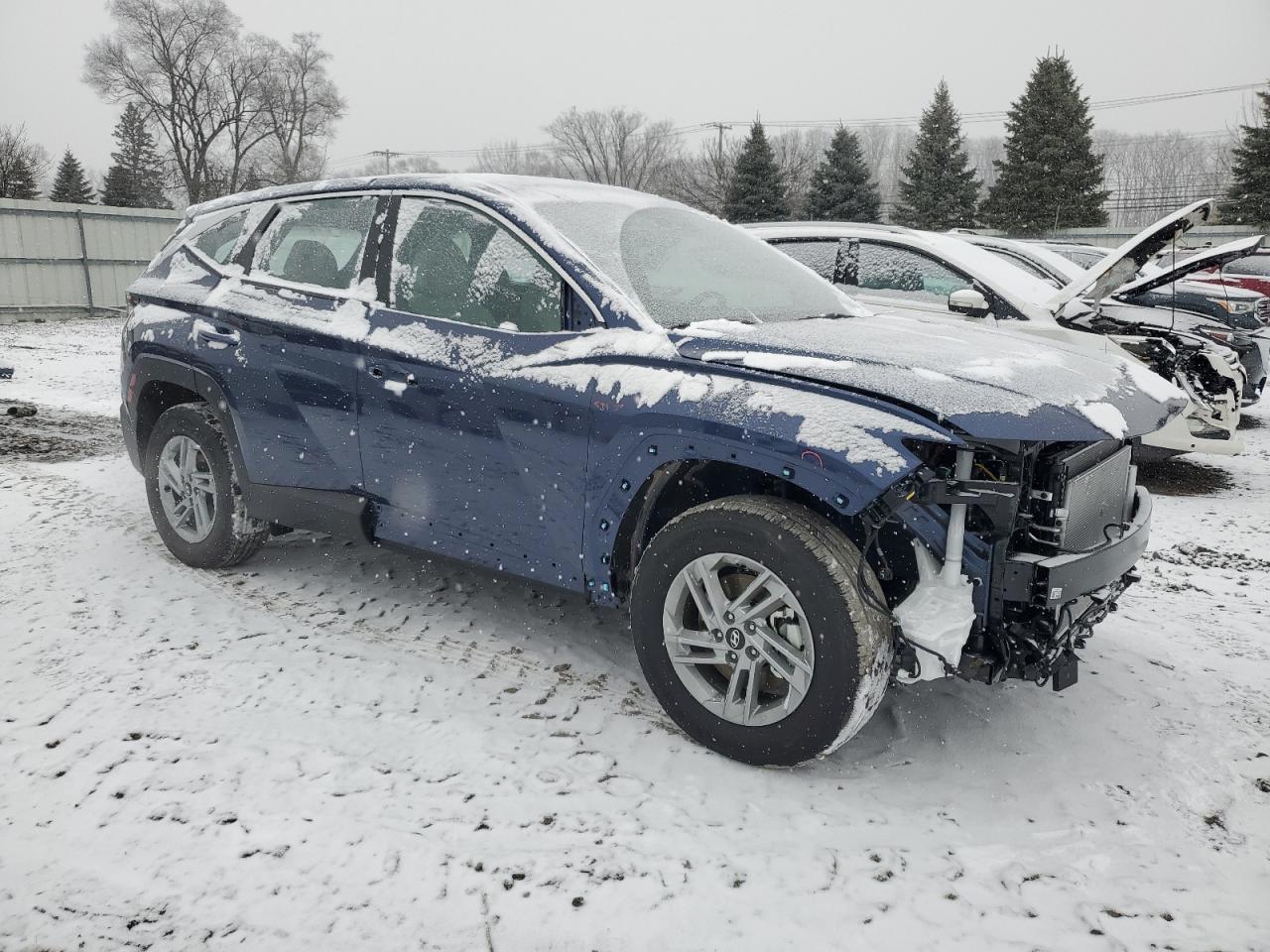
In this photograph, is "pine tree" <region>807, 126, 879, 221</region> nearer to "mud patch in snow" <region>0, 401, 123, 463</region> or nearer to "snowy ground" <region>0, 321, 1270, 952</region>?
"mud patch in snow" <region>0, 401, 123, 463</region>

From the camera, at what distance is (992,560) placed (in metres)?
2.69

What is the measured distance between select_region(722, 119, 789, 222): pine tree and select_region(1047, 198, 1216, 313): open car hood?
37.8 metres

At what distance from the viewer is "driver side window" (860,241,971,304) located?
20.4 feet

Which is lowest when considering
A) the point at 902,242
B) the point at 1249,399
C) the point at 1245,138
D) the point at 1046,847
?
the point at 1046,847

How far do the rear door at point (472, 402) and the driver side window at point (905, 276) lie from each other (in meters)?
3.57

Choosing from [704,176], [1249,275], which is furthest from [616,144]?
[1249,275]

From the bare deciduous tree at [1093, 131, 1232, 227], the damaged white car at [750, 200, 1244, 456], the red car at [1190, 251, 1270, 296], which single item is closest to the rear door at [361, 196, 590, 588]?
the damaged white car at [750, 200, 1244, 456]

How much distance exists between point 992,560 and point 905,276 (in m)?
4.05

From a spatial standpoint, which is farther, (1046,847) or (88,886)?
(1046,847)

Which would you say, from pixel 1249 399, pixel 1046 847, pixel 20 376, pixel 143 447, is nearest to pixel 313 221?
pixel 143 447

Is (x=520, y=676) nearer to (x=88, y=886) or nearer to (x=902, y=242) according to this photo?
(x=88, y=886)

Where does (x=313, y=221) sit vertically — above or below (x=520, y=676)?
above

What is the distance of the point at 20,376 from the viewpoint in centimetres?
1140

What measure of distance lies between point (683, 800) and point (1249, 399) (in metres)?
7.00
